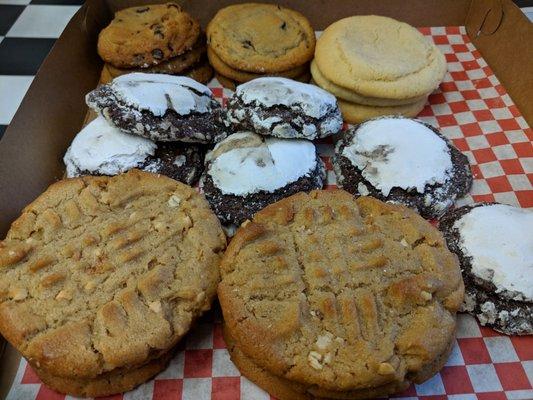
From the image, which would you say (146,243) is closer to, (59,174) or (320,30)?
(59,174)

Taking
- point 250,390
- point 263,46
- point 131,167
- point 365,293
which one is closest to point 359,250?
point 365,293

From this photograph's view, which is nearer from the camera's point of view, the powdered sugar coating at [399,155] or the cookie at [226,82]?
the powdered sugar coating at [399,155]

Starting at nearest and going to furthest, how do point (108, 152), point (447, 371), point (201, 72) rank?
point (447, 371) → point (108, 152) → point (201, 72)

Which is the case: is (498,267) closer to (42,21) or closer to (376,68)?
(376,68)

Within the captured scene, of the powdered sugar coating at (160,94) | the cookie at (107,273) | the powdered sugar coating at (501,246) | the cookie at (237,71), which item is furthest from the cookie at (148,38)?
the powdered sugar coating at (501,246)

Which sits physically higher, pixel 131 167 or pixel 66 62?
pixel 66 62

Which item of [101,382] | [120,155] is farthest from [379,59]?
[101,382]

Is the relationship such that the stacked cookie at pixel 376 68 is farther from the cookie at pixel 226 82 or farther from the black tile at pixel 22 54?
the black tile at pixel 22 54
